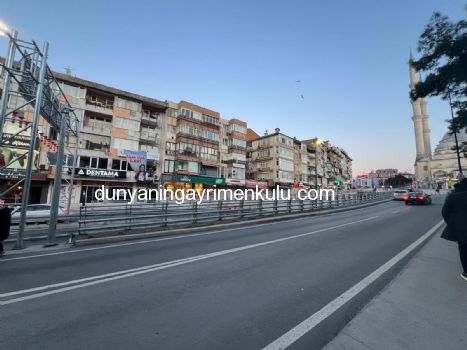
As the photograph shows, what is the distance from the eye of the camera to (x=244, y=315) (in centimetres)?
303

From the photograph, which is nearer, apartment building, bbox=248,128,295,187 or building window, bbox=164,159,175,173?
building window, bbox=164,159,175,173

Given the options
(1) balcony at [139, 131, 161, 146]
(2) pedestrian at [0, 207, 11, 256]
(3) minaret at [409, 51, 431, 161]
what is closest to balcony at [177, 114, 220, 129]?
(1) balcony at [139, 131, 161, 146]

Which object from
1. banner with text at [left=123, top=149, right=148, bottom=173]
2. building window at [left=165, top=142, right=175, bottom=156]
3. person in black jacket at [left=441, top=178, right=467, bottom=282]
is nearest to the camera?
person in black jacket at [left=441, top=178, right=467, bottom=282]

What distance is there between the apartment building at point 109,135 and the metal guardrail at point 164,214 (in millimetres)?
16939

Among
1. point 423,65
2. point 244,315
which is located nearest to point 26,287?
point 244,315

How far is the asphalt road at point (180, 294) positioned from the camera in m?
2.58

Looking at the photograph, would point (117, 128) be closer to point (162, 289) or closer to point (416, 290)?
point (162, 289)

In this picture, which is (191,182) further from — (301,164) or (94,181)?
(301,164)

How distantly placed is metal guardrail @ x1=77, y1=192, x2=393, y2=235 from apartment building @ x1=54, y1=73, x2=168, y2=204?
16.9 metres

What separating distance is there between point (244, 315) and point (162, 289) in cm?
164

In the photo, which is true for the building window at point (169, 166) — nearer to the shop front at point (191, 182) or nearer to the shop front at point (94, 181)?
the shop front at point (191, 182)

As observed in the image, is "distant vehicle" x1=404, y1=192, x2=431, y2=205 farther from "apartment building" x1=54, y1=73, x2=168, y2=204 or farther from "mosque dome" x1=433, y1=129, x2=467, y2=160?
"mosque dome" x1=433, y1=129, x2=467, y2=160

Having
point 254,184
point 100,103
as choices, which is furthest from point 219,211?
point 254,184

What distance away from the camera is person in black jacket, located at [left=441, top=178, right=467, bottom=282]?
13.2 feet
